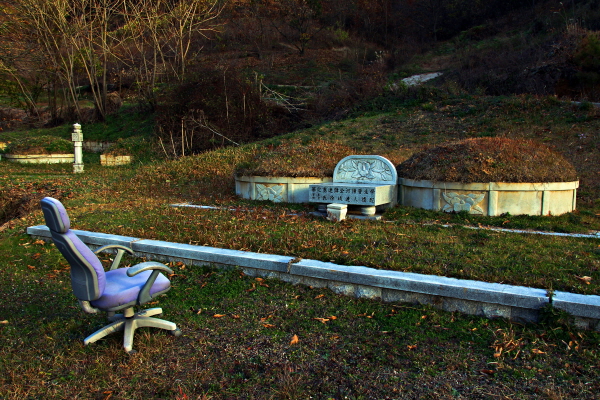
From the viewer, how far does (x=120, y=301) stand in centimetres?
367

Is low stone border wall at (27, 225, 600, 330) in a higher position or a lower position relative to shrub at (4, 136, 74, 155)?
lower

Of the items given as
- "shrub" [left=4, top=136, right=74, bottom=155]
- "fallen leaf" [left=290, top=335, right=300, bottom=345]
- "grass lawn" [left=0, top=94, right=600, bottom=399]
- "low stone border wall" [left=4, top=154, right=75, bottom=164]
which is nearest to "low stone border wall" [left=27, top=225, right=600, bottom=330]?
"grass lawn" [left=0, top=94, right=600, bottom=399]

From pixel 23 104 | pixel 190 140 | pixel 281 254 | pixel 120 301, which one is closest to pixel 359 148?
pixel 190 140

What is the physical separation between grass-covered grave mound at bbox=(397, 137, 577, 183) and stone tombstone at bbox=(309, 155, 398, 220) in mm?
457

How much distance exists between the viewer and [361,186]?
821 centimetres

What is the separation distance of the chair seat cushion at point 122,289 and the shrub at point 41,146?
16.5 meters

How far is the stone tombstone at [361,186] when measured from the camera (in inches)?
320

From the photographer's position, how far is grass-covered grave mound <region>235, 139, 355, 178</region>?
9.83 meters

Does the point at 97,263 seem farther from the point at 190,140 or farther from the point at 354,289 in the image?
the point at 190,140

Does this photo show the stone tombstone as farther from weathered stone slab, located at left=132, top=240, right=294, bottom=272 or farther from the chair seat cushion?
the chair seat cushion

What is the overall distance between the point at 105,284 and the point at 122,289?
0.43 ft

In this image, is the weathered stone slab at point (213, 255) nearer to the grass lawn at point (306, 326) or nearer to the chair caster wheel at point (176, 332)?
the grass lawn at point (306, 326)

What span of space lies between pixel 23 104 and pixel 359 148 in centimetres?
2111

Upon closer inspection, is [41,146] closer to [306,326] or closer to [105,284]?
[105,284]
